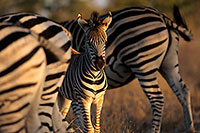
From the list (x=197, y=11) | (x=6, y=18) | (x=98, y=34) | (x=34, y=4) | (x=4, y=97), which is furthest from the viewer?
(x=197, y=11)

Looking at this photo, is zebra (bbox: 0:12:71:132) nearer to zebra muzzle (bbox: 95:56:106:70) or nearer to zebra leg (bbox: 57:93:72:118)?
zebra muzzle (bbox: 95:56:106:70)

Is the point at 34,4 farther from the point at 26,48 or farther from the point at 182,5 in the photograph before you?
the point at 26,48

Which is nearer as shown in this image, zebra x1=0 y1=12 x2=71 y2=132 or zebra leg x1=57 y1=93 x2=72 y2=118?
zebra x1=0 y1=12 x2=71 y2=132

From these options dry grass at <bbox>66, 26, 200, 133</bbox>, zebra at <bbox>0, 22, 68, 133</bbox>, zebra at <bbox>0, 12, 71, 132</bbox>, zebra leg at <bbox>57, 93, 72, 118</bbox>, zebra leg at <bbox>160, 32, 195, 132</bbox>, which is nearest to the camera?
zebra at <bbox>0, 22, 68, 133</bbox>

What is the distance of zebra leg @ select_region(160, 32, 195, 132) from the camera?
6.07 meters

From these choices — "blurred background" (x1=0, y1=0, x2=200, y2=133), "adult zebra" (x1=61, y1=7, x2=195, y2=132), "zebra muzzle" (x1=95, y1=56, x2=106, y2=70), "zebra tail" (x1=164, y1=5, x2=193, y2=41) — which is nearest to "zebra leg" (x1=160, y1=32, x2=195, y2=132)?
"adult zebra" (x1=61, y1=7, x2=195, y2=132)

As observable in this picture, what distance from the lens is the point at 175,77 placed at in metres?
6.17

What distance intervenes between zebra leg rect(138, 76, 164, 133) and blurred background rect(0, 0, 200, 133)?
40cm

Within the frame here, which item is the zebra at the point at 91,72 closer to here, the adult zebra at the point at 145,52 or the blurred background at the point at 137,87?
the blurred background at the point at 137,87

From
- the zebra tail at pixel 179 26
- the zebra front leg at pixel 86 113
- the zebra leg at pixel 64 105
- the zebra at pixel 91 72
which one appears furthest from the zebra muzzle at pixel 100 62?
the zebra tail at pixel 179 26

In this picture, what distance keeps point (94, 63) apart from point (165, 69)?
2.06 meters

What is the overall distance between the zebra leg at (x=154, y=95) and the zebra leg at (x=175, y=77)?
63cm

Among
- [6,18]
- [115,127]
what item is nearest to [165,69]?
[115,127]

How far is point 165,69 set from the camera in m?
6.16
